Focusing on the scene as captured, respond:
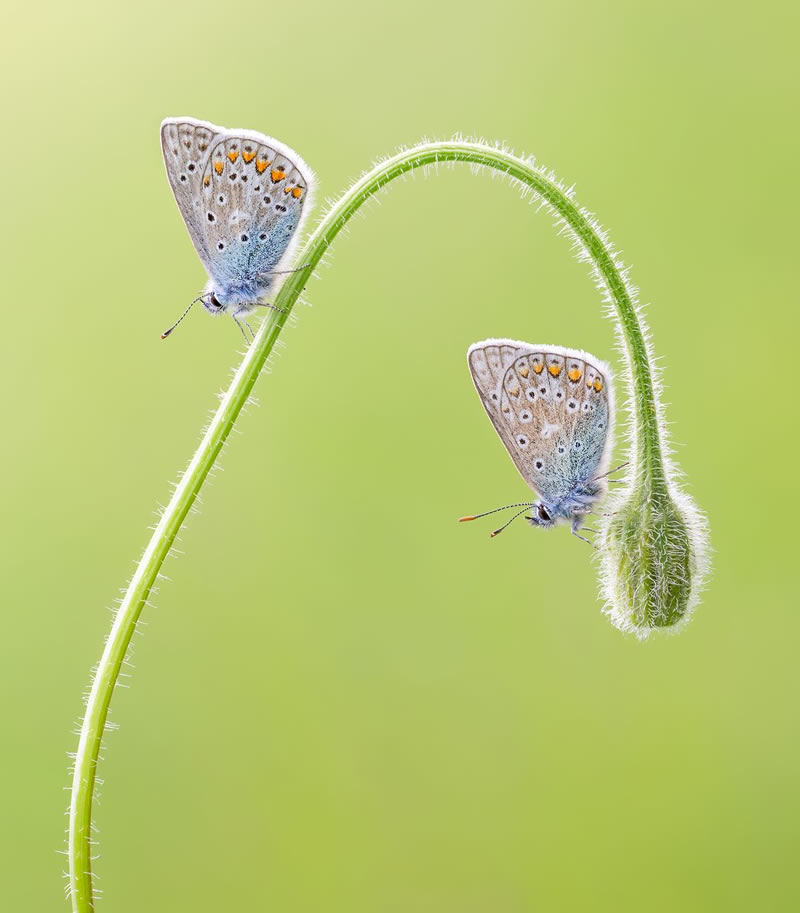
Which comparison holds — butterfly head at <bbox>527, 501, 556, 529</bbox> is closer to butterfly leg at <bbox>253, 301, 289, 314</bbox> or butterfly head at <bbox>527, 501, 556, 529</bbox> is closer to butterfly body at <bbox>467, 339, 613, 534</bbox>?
butterfly body at <bbox>467, 339, 613, 534</bbox>

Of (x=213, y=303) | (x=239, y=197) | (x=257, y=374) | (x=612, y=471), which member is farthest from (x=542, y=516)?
(x=239, y=197)

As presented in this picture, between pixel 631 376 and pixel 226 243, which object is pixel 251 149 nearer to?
pixel 226 243

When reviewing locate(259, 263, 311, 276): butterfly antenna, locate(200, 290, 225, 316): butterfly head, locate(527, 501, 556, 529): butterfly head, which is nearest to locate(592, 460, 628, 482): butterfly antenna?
locate(527, 501, 556, 529): butterfly head

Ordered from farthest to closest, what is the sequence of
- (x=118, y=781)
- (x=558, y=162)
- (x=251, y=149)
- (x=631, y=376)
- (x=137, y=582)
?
(x=558, y=162), (x=118, y=781), (x=631, y=376), (x=251, y=149), (x=137, y=582)

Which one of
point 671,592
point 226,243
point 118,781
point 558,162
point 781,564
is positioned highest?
Answer: point 558,162

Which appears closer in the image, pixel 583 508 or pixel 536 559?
pixel 583 508

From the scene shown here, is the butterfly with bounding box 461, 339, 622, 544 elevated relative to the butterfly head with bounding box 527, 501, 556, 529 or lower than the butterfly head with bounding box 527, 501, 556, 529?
elevated

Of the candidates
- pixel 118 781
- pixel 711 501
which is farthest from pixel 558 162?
pixel 118 781
